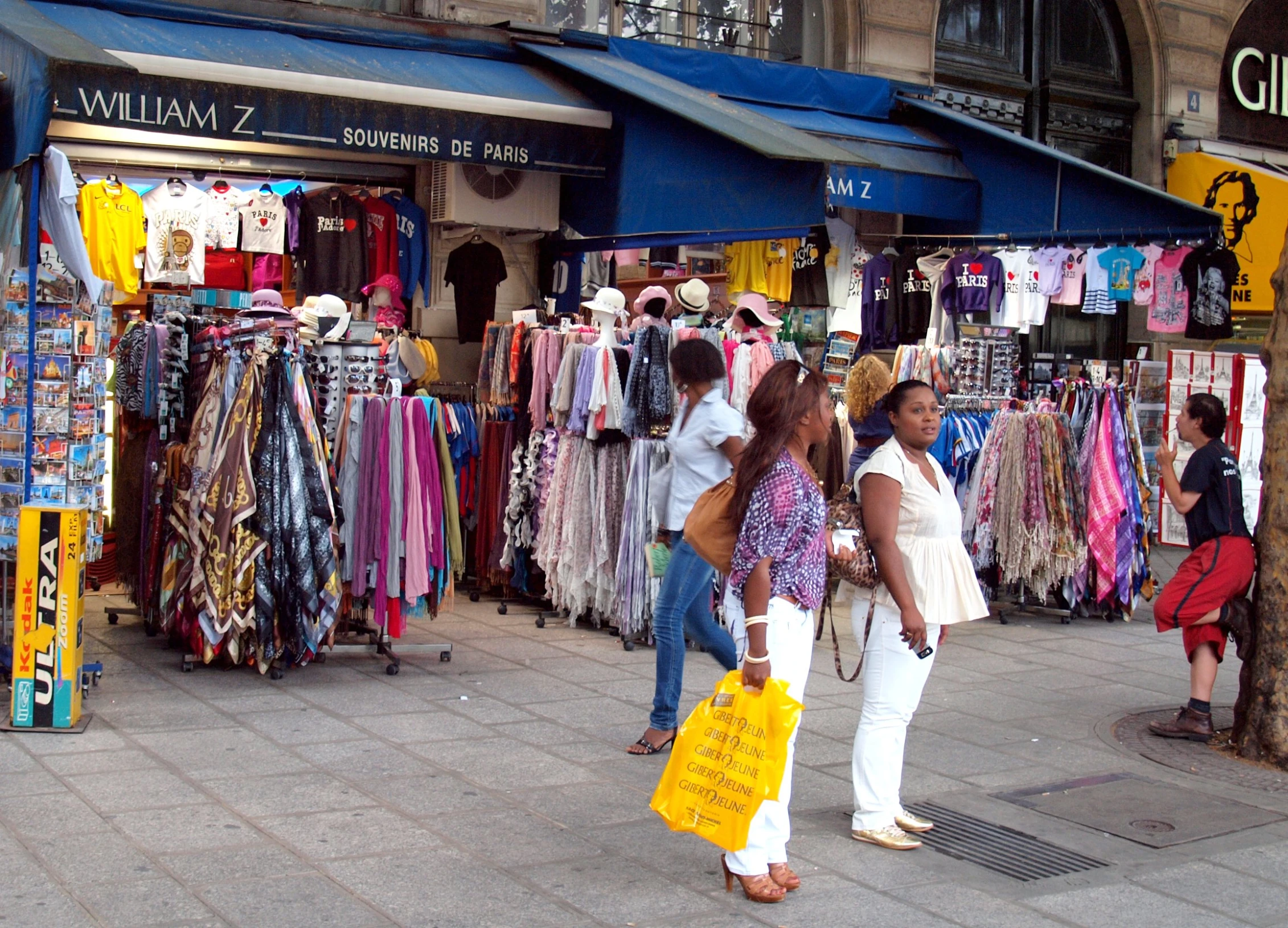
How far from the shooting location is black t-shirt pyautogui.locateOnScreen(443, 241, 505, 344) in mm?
11133

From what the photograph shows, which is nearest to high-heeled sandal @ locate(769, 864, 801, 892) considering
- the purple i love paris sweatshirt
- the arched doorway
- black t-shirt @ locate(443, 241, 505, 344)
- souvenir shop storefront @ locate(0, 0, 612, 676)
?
souvenir shop storefront @ locate(0, 0, 612, 676)

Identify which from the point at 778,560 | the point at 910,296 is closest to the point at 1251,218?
the point at 910,296

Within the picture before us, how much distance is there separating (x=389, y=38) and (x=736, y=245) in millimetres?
3665

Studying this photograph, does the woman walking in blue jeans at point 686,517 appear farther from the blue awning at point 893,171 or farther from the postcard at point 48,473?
the blue awning at point 893,171

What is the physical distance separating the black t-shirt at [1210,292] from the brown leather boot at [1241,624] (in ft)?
17.0

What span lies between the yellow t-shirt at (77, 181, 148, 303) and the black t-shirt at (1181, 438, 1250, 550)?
24.1ft

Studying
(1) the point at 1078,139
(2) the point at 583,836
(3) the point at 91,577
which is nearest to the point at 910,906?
(2) the point at 583,836

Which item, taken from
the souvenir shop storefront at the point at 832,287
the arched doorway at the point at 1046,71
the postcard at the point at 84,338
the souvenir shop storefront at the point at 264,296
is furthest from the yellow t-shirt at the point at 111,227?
the arched doorway at the point at 1046,71

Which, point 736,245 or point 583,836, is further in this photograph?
point 736,245

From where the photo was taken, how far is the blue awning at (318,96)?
341 inches

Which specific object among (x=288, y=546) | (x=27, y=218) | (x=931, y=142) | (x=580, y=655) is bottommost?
(x=580, y=655)

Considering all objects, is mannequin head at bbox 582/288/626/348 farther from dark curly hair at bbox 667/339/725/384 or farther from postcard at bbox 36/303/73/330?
postcard at bbox 36/303/73/330

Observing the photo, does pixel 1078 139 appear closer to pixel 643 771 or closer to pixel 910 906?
pixel 643 771

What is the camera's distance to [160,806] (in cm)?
530
